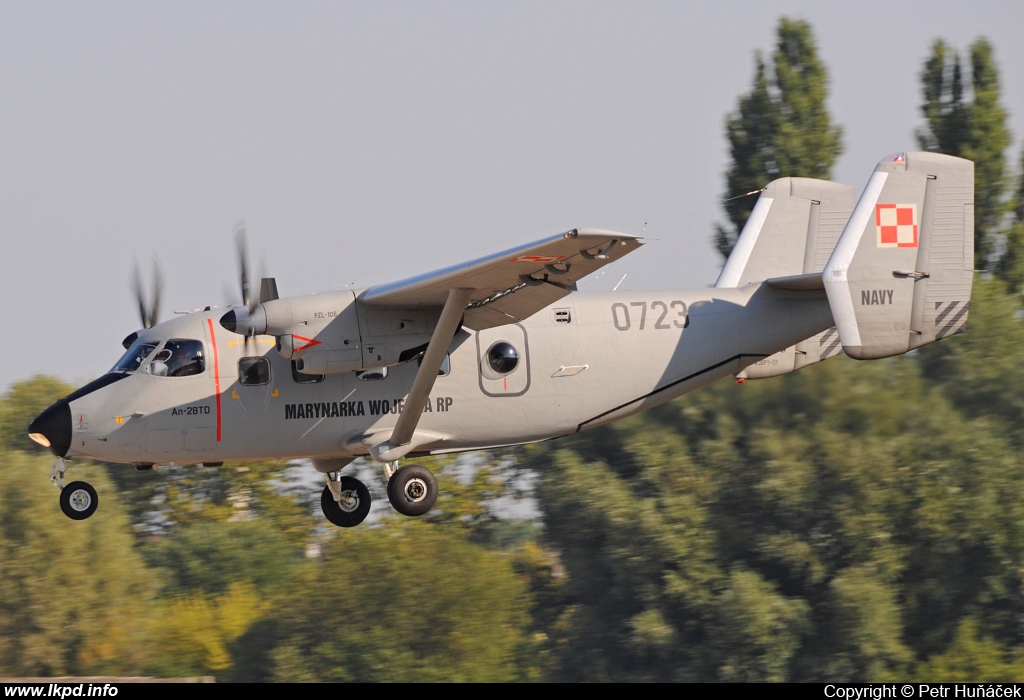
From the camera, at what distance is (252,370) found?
A: 15.4m

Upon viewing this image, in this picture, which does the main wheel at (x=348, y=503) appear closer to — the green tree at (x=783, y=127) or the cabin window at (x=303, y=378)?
the cabin window at (x=303, y=378)

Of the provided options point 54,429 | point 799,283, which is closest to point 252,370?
point 54,429

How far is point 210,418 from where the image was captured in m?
15.3

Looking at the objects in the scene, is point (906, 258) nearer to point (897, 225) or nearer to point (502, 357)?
point (897, 225)

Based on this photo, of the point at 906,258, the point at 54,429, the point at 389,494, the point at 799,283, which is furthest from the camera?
the point at 799,283

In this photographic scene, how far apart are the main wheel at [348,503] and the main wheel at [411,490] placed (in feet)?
3.34

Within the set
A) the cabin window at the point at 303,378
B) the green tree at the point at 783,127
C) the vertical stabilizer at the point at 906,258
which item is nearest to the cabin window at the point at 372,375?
the cabin window at the point at 303,378

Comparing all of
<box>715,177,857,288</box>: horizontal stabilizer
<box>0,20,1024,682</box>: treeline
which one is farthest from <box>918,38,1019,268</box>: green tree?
<box>715,177,857,288</box>: horizontal stabilizer

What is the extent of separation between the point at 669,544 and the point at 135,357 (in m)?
21.6

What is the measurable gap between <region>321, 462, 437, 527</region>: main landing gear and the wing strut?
330mm

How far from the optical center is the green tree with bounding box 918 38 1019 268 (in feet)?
124

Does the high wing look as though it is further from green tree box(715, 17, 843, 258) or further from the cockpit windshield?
green tree box(715, 17, 843, 258)

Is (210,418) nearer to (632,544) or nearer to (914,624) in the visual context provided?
(632,544)

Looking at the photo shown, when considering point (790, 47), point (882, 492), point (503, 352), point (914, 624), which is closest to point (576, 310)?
point (503, 352)
